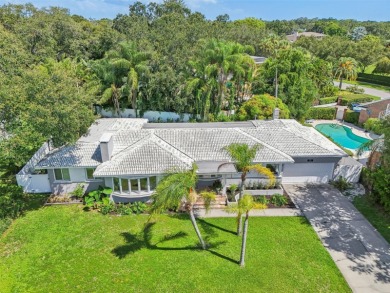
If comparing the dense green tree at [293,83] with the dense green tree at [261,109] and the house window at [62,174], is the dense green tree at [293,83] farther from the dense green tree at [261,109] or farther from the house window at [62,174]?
the house window at [62,174]

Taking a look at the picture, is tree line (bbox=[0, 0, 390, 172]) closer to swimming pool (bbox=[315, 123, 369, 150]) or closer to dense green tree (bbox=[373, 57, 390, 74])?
swimming pool (bbox=[315, 123, 369, 150])

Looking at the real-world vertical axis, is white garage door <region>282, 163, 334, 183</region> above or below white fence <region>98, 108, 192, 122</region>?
below

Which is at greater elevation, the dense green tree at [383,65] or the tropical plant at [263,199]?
the dense green tree at [383,65]

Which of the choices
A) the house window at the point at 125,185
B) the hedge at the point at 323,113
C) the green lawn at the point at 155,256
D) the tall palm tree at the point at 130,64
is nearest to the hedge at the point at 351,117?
the hedge at the point at 323,113

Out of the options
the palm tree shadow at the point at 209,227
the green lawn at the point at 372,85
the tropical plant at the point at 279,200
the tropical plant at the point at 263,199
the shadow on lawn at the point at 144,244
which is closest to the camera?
the shadow on lawn at the point at 144,244

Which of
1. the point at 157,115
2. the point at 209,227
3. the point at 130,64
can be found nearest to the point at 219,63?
the point at 130,64

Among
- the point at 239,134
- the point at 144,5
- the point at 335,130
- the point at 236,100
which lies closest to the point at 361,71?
the point at 335,130

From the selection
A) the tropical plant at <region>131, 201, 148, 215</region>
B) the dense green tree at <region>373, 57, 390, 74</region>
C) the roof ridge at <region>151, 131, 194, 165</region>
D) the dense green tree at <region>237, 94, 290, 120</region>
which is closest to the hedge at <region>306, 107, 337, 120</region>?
the dense green tree at <region>237, 94, 290, 120</region>
